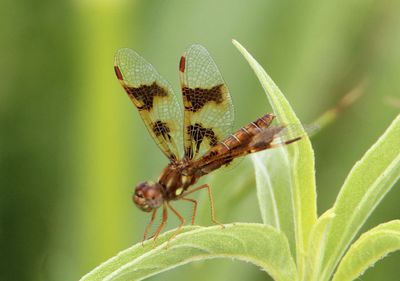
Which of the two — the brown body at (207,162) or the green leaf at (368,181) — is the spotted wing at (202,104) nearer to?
the brown body at (207,162)

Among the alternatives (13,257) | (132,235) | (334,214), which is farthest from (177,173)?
(13,257)

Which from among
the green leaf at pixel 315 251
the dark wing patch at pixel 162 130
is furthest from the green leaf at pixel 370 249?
the dark wing patch at pixel 162 130

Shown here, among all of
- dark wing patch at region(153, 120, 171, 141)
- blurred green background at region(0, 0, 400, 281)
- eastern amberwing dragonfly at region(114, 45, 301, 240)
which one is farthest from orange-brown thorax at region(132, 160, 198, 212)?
blurred green background at region(0, 0, 400, 281)

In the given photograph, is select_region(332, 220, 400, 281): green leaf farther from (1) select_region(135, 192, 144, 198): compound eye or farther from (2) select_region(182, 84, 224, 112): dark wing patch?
(2) select_region(182, 84, 224, 112): dark wing patch

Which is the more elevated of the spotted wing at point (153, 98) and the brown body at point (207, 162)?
the spotted wing at point (153, 98)

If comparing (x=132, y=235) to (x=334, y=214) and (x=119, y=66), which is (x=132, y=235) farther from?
(x=334, y=214)
